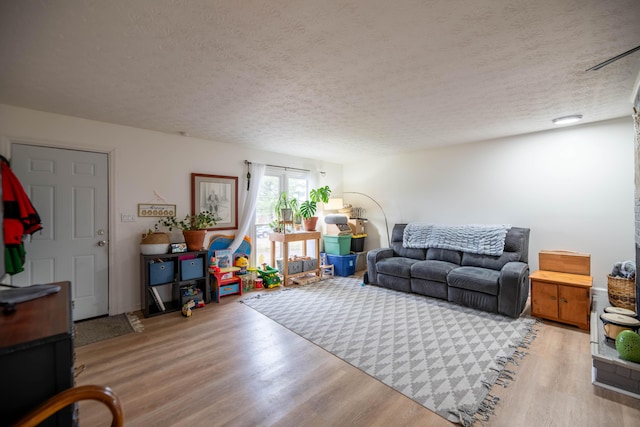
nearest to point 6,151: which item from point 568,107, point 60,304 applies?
point 60,304

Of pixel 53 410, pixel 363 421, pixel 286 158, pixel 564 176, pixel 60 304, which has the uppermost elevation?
pixel 286 158

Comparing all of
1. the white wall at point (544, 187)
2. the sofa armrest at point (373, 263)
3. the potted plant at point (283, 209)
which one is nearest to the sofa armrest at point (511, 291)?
the white wall at point (544, 187)

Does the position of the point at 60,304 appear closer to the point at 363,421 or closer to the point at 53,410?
the point at 53,410

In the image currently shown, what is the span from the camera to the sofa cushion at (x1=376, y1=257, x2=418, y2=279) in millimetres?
4172

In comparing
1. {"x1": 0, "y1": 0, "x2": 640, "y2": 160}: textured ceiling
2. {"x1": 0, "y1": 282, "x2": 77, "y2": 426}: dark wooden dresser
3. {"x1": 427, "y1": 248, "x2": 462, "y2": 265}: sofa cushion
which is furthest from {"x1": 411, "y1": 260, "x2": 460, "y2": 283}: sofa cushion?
{"x1": 0, "y1": 282, "x2": 77, "y2": 426}: dark wooden dresser

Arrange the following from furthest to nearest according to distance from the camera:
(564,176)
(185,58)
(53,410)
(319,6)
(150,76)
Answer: (564,176) < (150,76) < (185,58) < (319,6) < (53,410)

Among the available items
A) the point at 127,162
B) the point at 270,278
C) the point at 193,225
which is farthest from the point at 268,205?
the point at 127,162

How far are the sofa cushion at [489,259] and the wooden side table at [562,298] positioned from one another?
44 cm

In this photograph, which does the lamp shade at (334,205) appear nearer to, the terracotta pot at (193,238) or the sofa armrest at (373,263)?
the sofa armrest at (373,263)

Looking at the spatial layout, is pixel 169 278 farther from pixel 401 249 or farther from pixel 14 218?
pixel 401 249

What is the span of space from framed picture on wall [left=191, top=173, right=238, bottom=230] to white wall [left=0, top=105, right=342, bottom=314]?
0.09 metres

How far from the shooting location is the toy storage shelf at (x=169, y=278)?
3445 millimetres

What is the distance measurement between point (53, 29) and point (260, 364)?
108 inches

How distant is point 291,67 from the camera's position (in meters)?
2.12
